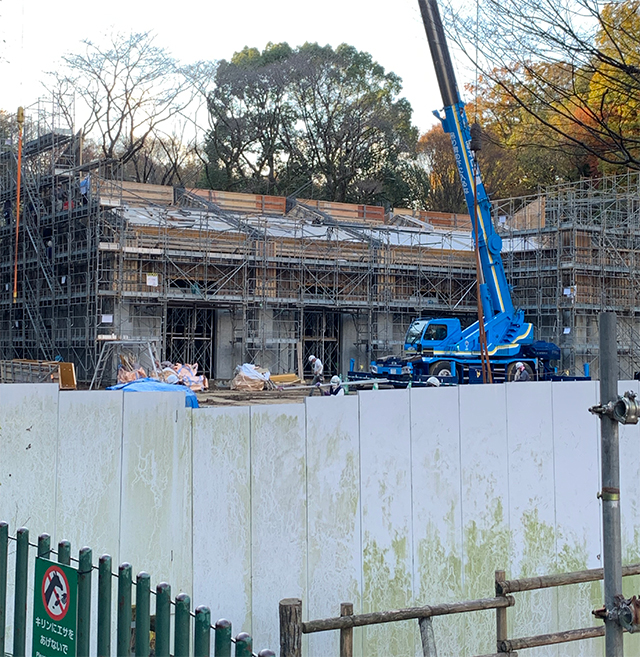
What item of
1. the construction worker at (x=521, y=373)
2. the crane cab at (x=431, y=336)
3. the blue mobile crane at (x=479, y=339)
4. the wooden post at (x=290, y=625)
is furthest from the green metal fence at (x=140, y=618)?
the crane cab at (x=431, y=336)

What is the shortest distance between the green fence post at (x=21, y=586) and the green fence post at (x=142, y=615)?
814 mm

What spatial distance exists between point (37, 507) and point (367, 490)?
113 inches

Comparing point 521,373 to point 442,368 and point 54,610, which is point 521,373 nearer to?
point 442,368

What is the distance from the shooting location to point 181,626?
439 centimetres

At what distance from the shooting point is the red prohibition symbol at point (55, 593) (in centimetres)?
461


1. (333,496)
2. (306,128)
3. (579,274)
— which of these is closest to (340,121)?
(306,128)

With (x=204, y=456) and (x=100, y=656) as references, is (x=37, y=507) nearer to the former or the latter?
(x=204, y=456)

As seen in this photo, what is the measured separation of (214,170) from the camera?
56688 millimetres

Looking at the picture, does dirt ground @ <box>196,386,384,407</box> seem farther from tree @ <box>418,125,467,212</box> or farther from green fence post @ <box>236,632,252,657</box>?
tree @ <box>418,125,467,212</box>

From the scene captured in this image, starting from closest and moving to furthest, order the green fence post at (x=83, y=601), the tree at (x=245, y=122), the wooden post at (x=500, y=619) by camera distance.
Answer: the green fence post at (x=83, y=601), the wooden post at (x=500, y=619), the tree at (x=245, y=122)

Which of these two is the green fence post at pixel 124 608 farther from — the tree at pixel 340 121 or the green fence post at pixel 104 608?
the tree at pixel 340 121

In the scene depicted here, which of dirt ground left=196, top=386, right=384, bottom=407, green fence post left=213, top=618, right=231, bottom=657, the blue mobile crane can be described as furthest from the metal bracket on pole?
the blue mobile crane

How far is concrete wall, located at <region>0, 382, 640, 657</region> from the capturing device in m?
7.03

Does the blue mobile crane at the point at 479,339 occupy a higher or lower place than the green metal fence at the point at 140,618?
higher
